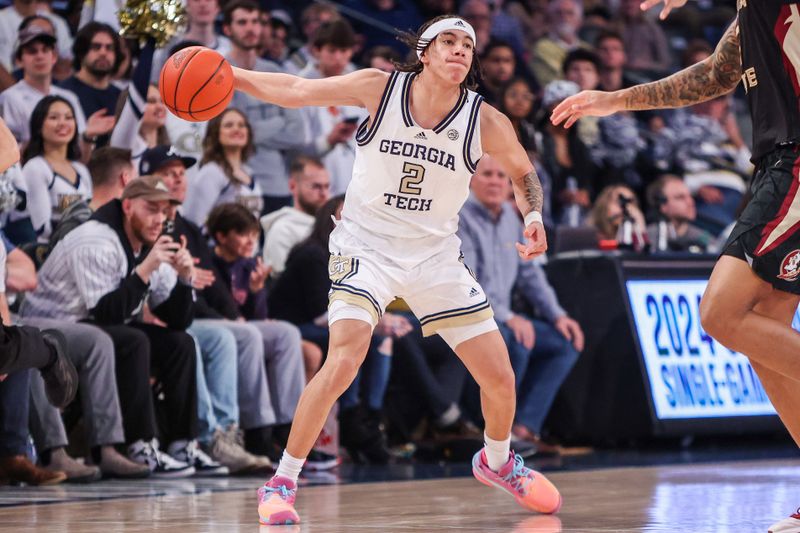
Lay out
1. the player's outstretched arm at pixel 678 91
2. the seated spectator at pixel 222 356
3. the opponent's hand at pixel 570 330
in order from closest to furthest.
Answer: the player's outstretched arm at pixel 678 91
the seated spectator at pixel 222 356
the opponent's hand at pixel 570 330

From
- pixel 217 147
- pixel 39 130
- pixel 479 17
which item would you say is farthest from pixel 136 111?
pixel 479 17

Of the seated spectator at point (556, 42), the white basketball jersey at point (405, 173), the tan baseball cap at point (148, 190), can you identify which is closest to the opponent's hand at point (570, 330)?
the tan baseball cap at point (148, 190)

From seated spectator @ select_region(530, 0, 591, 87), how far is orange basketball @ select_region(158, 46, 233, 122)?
28.8ft

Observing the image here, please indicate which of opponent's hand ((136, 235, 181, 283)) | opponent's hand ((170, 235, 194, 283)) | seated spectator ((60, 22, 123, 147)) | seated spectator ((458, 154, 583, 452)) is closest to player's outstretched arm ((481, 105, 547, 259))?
opponent's hand ((136, 235, 181, 283))

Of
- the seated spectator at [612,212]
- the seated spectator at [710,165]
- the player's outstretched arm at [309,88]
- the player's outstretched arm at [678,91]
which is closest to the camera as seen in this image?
the player's outstretched arm at [678,91]

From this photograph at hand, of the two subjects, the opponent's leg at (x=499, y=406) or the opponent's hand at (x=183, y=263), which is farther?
the opponent's hand at (x=183, y=263)

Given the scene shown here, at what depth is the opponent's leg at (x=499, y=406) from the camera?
5934 millimetres

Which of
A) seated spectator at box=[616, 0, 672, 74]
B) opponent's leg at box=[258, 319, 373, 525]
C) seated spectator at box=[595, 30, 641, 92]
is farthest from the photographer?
seated spectator at box=[616, 0, 672, 74]

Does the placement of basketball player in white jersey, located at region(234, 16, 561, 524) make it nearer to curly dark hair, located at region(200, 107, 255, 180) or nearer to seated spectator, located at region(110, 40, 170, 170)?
seated spectator, located at region(110, 40, 170, 170)

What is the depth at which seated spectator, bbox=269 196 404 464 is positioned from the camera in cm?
914

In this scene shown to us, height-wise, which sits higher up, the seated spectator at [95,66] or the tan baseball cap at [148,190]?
the seated spectator at [95,66]

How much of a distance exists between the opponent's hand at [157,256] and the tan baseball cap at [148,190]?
1.03 ft

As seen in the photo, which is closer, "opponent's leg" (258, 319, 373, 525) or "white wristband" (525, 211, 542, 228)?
"opponent's leg" (258, 319, 373, 525)

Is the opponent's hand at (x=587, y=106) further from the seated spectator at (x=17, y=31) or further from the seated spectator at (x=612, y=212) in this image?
the seated spectator at (x=612, y=212)
